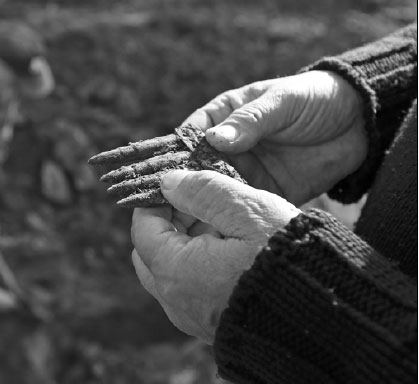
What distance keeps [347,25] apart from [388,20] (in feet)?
0.83

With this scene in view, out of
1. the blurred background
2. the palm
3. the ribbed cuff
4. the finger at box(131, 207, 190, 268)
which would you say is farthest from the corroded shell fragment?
the blurred background

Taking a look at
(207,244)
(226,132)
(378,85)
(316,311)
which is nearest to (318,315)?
(316,311)

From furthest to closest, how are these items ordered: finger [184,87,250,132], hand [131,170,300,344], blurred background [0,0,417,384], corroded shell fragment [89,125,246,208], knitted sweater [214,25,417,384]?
blurred background [0,0,417,384]
finger [184,87,250,132]
corroded shell fragment [89,125,246,208]
hand [131,170,300,344]
knitted sweater [214,25,417,384]

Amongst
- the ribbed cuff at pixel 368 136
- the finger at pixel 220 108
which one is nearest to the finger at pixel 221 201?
the finger at pixel 220 108

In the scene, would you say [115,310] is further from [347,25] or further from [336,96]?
[347,25]

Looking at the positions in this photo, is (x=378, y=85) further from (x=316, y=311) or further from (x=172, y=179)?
(x=316, y=311)

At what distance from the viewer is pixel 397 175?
51.9 inches

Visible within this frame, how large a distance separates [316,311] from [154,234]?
35 centimetres

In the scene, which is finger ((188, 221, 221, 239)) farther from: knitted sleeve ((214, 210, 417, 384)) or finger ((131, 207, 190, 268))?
knitted sleeve ((214, 210, 417, 384))

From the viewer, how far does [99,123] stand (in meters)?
3.40

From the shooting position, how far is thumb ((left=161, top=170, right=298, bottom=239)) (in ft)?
3.50

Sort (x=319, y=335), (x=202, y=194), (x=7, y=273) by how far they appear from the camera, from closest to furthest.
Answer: (x=319, y=335)
(x=202, y=194)
(x=7, y=273)

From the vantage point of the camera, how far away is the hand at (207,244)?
106 centimetres

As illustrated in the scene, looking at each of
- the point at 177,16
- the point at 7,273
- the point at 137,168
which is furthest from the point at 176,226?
the point at 177,16
